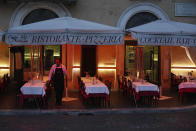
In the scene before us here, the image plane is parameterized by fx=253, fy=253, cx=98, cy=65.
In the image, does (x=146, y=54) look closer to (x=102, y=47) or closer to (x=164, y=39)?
(x=102, y=47)

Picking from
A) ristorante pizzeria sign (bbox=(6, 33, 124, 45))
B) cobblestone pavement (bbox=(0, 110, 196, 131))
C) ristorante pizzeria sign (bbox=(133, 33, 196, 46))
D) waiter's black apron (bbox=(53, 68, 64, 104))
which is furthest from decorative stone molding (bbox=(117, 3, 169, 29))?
cobblestone pavement (bbox=(0, 110, 196, 131))

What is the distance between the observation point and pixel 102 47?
13609 mm

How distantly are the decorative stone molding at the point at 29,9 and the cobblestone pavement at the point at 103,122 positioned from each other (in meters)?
6.51

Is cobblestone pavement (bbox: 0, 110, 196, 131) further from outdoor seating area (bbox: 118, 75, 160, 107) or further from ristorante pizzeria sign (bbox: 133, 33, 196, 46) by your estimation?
ristorante pizzeria sign (bbox: 133, 33, 196, 46)

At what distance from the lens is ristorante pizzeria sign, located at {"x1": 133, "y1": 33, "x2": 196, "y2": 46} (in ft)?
30.8

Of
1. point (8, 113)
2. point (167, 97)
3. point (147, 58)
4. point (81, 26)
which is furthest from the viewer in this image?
point (147, 58)

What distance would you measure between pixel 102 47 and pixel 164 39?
184 inches

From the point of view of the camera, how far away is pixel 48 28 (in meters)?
9.06

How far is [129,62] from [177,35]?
5002 mm

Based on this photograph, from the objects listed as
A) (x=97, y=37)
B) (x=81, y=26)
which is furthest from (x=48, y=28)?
(x=97, y=37)

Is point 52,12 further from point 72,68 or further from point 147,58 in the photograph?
point 147,58

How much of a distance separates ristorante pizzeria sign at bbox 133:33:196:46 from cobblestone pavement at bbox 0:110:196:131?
101 inches

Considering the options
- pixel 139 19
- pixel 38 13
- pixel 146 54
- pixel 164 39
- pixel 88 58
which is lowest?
pixel 88 58

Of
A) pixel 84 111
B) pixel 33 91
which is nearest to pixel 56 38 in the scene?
pixel 33 91
